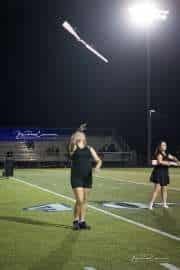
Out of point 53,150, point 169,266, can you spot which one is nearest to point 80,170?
point 169,266

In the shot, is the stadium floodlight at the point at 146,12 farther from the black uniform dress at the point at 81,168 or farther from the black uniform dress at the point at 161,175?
the black uniform dress at the point at 81,168

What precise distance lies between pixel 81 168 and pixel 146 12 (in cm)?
2969

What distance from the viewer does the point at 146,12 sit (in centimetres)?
3819

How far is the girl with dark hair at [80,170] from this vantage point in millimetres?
10008

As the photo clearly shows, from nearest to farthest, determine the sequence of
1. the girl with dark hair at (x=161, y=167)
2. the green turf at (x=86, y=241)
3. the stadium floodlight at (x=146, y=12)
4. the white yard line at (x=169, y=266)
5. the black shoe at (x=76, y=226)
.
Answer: the white yard line at (x=169, y=266) < the green turf at (x=86, y=241) < the black shoe at (x=76, y=226) < the girl with dark hair at (x=161, y=167) < the stadium floodlight at (x=146, y=12)

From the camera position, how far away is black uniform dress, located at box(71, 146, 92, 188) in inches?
395

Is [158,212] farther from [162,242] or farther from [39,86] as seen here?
[39,86]

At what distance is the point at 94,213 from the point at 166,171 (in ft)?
7.27

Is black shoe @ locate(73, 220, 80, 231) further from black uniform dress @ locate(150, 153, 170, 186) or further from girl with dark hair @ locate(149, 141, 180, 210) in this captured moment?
black uniform dress @ locate(150, 153, 170, 186)

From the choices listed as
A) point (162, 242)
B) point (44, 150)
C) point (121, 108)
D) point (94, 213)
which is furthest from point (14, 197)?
point (121, 108)

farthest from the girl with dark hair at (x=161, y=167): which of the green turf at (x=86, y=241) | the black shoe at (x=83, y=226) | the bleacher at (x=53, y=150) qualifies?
the bleacher at (x=53, y=150)

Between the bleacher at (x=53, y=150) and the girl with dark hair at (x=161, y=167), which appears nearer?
the girl with dark hair at (x=161, y=167)

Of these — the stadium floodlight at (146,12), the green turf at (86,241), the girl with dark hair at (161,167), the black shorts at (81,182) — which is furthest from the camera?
the stadium floodlight at (146,12)

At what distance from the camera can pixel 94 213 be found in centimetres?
1278
